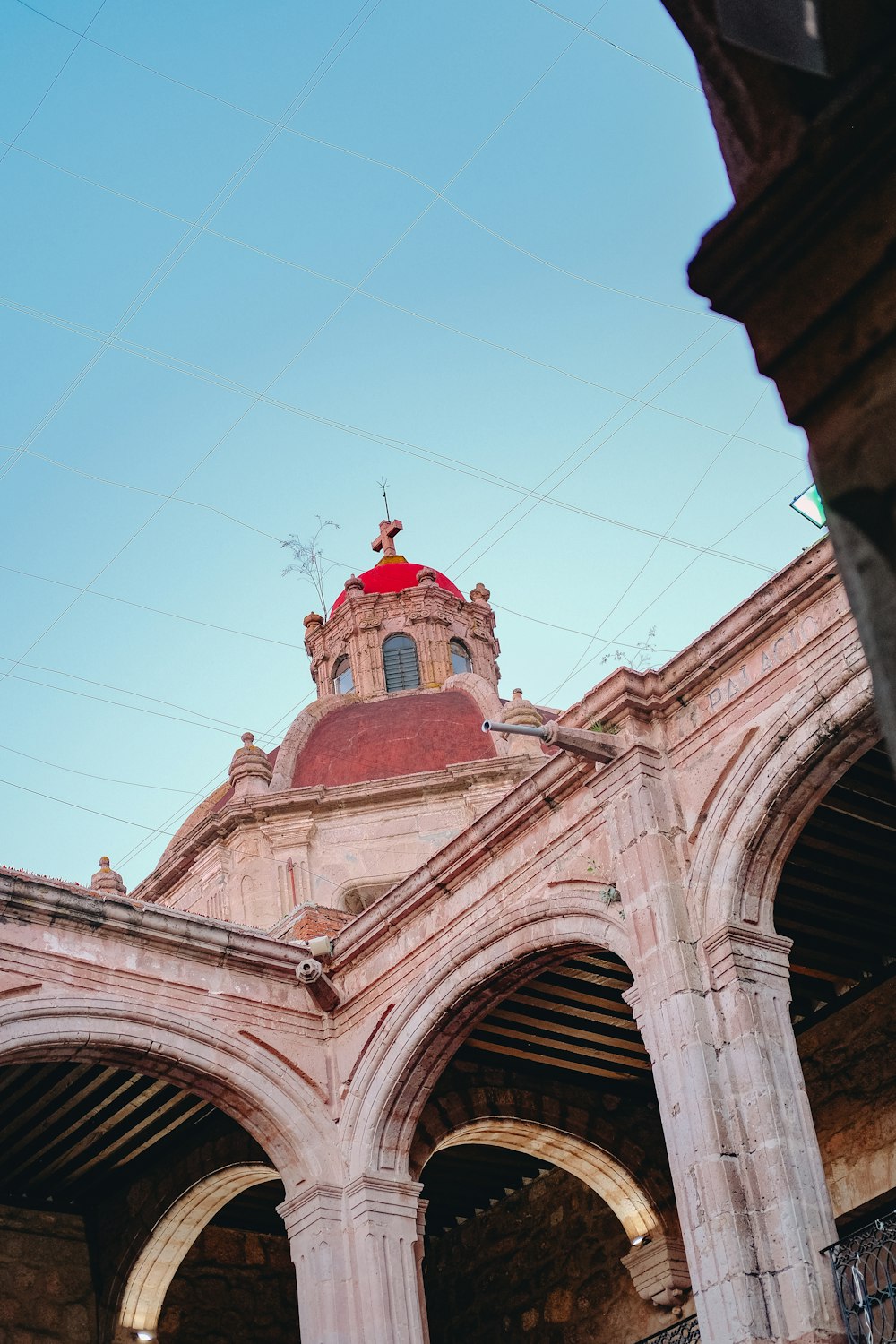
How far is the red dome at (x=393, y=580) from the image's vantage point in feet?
88.9

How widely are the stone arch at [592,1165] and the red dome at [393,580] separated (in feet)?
46.6

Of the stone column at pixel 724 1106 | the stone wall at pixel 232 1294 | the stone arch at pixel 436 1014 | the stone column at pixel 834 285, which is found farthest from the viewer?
the stone wall at pixel 232 1294

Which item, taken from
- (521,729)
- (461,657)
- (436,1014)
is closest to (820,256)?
(521,729)

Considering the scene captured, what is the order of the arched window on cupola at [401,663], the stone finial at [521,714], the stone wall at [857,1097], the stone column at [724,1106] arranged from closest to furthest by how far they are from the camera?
the stone column at [724,1106]
the stone wall at [857,1097]
the stone finial at [521,714]
the arched window on cupola at [401,663]

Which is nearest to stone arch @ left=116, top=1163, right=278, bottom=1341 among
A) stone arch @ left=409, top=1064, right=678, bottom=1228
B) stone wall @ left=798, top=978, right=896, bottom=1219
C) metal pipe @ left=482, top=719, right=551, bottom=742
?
stone arch @ left=409, top=1064, right=678, bottom=1228

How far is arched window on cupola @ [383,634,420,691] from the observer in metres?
25.4

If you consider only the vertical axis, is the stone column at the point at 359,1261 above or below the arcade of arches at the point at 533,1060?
below

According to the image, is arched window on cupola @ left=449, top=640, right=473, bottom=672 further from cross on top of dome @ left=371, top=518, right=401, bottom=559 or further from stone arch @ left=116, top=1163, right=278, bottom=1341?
stone arch @ left=116, top=1163, right=278, bottom=1341

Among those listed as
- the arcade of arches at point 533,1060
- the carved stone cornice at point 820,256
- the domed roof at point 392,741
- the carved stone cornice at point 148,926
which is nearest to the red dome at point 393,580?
the domed roof at point 392,741

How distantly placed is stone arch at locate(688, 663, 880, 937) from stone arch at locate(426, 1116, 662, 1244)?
4.07 metres

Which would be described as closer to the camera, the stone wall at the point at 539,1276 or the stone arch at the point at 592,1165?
the stone arch at the point at 592,1165

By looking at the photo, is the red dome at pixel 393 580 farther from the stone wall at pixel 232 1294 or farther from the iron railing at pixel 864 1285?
the iron railing at pixel 864 1285

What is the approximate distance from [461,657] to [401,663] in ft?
3.66

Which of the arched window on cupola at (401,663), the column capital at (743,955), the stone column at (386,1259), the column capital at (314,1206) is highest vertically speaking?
the arched window on cupola at (401,663)
